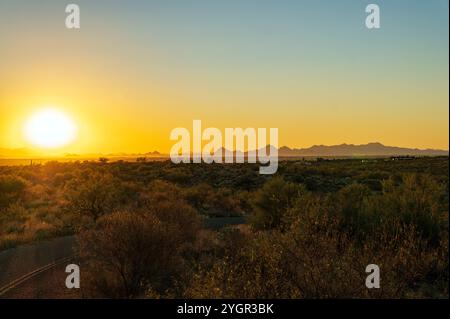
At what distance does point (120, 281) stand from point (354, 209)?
27.5ft

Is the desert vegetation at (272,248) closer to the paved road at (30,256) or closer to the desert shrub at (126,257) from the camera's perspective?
the desert shrub at (126,257)

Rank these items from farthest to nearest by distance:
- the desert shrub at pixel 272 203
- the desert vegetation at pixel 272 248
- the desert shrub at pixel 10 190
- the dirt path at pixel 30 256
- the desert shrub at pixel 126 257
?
the desert shrub at pixel 10 190, the desert shrub at pixel 272 203, the dirt path at pixel 30 256, the desert shrub at pixel 126 257, the desert vegetation at pixel 272 248

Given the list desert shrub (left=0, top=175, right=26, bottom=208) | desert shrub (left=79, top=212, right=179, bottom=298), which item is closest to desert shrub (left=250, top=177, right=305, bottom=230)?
desert shrub (left=79, top=212, right=179, bottom=298)

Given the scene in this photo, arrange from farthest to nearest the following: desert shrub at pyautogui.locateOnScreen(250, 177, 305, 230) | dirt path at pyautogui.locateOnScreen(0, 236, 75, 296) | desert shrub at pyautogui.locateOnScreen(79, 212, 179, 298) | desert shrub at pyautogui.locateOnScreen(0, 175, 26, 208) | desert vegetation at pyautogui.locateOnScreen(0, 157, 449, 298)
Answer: desert shrub at pyautogui.locateOnScreen(0, 175, 26, 208)
desert shrub at pyautogui.locateOnScreen(250, 177, 305, 230)
dirt path at pyautogui.locateOnScreen(0, 236, 75, 296)
desert shrub at pyautogui.locateOnScreen(79, 212, 179, 298)
desert vegetation at pyautogui.locateOnScreen(0, 157, 449, 298)

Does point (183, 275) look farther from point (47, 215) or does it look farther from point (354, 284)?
point (47, 215)

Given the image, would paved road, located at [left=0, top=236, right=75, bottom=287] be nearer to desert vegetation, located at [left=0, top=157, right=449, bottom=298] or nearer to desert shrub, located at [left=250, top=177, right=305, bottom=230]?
desert vegetation, located at [left=0, top=157, right=449, bottom=298]

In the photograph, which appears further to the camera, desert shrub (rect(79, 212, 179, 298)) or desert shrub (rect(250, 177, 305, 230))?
desert shrub (rect(250, 177, 305, 230))

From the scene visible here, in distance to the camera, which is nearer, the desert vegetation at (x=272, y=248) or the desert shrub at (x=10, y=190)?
the desert vegetation at (x=272, y=248)

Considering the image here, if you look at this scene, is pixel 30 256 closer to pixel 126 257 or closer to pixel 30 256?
pixel 30 256

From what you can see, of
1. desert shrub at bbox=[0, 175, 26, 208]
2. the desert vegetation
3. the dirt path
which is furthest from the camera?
desert shrub at bbox=[0, 175, 26, 208]

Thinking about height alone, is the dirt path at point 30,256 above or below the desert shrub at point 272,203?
below

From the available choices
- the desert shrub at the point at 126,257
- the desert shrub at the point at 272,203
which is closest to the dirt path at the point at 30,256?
the desert shrub at the point at 126,257
